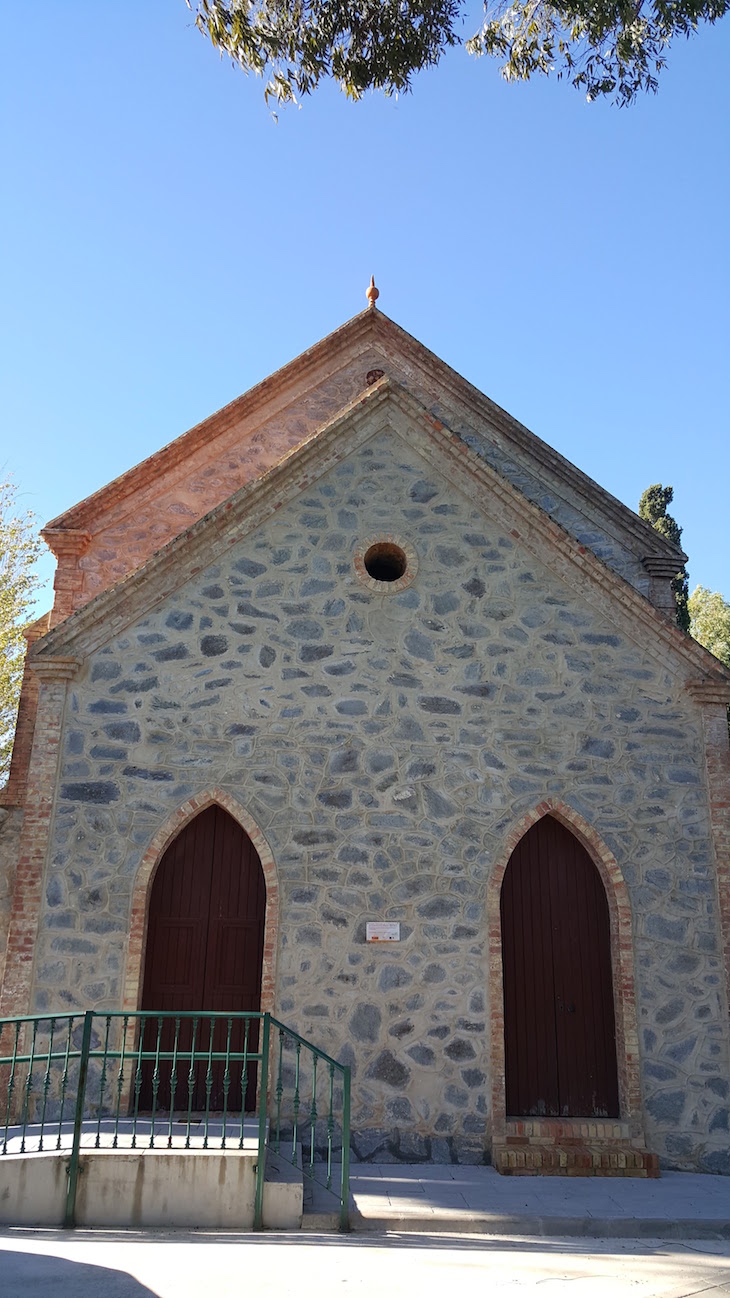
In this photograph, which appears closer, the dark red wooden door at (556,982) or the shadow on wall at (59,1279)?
the shadow on wall at (59,1279)

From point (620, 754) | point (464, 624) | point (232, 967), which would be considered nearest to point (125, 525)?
point (464, 624)

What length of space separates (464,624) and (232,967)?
409 cm

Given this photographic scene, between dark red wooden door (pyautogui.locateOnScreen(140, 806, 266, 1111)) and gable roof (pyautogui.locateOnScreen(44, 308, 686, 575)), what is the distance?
5.34 m

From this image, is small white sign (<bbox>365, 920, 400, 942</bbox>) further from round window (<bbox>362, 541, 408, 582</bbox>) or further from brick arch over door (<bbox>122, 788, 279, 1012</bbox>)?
round window (<bbox>362, 541, 408, 582</bbox>)

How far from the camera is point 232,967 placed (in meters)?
9.01

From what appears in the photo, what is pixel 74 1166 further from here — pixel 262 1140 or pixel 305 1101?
pixel 305 1101

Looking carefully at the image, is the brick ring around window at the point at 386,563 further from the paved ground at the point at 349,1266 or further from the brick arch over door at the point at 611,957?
the paved ground at the point at 349,1266

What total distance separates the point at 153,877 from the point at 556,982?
13.1 feet

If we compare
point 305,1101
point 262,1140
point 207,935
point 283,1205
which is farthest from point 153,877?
point 283,1205

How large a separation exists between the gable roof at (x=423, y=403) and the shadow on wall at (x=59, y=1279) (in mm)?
8866

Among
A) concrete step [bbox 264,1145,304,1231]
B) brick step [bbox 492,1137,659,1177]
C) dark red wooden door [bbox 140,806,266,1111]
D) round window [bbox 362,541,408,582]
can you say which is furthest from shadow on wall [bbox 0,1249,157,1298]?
round window [bbox 362,541,408,582]

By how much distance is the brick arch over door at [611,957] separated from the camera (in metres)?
8.66

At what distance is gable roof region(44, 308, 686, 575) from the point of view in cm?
1284

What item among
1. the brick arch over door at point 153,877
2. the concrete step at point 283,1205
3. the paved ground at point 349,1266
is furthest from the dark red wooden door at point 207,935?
the paved ground at point 349,1266
